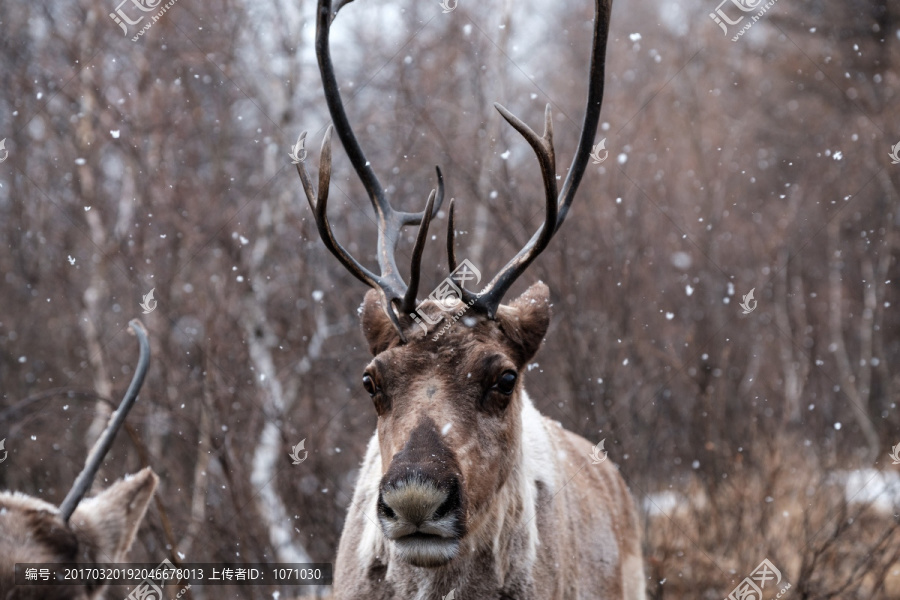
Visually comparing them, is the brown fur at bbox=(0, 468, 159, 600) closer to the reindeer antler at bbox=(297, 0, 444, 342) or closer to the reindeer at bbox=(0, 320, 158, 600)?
the reindeer at bbox=(0, 320, 158, 600)

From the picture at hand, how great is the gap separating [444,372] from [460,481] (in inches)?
21.3

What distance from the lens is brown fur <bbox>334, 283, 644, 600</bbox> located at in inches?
127

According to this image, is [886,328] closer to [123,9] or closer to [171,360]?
[171,360]

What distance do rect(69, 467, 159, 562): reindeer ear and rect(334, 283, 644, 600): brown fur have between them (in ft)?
3.78

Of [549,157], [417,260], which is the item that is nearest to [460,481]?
[417,260]

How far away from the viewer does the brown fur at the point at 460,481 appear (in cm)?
322

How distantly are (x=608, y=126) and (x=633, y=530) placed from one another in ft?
28.5

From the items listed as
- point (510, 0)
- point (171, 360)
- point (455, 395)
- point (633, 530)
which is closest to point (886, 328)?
point (510, 0)

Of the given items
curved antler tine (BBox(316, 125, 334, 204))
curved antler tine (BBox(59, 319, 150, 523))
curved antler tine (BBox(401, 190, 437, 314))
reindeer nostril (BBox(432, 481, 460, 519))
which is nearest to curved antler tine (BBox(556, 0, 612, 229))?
curved antler tine (BBox(401, 190, 437, 314))

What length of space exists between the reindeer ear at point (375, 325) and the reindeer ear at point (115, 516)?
1509 mm

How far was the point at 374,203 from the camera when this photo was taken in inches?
171

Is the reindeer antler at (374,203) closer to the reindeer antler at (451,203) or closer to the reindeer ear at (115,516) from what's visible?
the reindeer antler at (451,203)

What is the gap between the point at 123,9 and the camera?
11.7 m

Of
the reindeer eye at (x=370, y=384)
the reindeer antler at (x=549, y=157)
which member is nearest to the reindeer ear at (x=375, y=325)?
the reindeer eye at (x=370, y=384)
